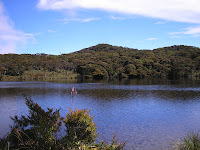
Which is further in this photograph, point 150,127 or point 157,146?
point 150,127

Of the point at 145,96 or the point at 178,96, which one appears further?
the point at 145,96

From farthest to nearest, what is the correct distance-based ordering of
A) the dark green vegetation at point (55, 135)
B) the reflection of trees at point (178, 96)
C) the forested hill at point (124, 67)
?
the forested hill at point (124, 67), the reflection of trees at point (178, 96), the dark green vegetation at point (55, 135)

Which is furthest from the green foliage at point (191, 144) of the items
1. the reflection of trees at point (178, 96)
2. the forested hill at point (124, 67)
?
the forested hill at point (124, 67)

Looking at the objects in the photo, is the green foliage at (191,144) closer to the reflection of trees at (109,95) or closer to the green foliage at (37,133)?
the green foliage at (37,133)

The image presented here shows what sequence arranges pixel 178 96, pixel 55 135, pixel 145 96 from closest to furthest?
pixel 55 135 < pixel 178 96 < pixel 145 96

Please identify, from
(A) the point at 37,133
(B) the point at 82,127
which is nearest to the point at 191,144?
(B) the point at 82,127

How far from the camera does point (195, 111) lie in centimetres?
2338

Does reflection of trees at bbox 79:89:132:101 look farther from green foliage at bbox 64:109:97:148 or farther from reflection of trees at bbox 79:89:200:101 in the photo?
green foliage at bbox 64:109:97:148

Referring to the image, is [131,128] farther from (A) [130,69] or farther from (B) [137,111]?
(A) [130,69]

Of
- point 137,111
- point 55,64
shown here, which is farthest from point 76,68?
point 137,111

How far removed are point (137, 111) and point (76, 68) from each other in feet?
365

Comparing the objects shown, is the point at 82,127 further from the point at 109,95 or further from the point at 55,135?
the point at 109,95

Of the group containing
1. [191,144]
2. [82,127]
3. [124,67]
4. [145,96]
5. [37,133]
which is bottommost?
[145,96]

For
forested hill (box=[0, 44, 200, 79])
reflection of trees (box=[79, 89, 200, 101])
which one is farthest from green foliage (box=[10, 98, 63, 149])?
forested hill (box=[0, 44, 200, 79])
